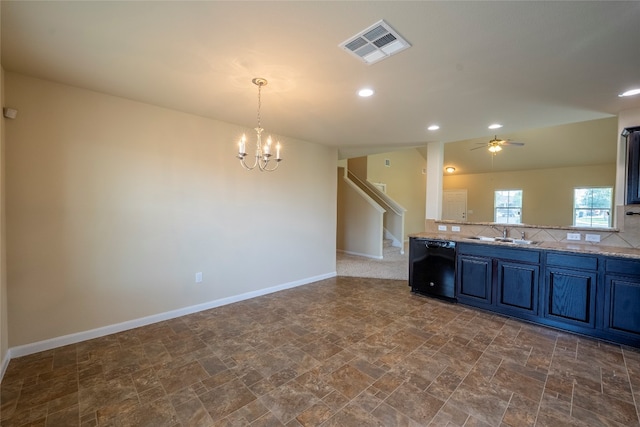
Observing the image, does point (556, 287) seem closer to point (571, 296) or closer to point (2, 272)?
point (571, 296)

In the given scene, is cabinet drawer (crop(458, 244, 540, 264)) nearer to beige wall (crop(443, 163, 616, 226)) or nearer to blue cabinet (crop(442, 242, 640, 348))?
blue cabinet (crop(442, 242, 640, 348))

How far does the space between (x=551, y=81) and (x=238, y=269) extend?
13.5 ft

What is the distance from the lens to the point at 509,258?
3.38 meters

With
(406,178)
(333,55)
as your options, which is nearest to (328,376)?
(333,55)

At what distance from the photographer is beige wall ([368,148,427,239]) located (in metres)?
8.97

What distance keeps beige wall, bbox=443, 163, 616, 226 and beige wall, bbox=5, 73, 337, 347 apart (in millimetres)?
8839

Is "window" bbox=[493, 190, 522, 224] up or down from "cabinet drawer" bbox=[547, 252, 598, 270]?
up

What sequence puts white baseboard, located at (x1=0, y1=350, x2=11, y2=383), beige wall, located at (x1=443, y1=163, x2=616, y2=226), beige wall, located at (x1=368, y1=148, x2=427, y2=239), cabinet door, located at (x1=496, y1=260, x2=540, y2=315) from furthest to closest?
beige wall, located at (x1=368, y1=148, x2=427, y2=239), beige wall, located at (x1=443, y1=163, x2=616, y2=226), cabinet door, located at (x1=496, y1=260, x2=540, y2=315), white baseboard, located at (x1=0, y1=350, x2=11, y2=383)

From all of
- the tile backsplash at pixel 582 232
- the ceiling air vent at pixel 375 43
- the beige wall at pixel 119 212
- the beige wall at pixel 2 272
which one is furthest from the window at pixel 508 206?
the beige wall at pixel 2 272

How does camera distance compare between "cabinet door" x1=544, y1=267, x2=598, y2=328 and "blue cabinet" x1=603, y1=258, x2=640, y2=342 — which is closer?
"blue cabinet" x1=603, y1=258, x2=640, y2=342

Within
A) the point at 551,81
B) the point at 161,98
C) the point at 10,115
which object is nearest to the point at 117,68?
the point at 161,98

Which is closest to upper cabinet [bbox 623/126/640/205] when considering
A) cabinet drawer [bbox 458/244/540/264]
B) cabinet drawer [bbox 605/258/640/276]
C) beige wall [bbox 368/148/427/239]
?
cabinet drawer [bbox 605/258/640/276]

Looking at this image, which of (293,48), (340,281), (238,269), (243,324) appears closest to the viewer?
(293,48)

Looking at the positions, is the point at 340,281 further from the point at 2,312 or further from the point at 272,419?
the point at 2,312
